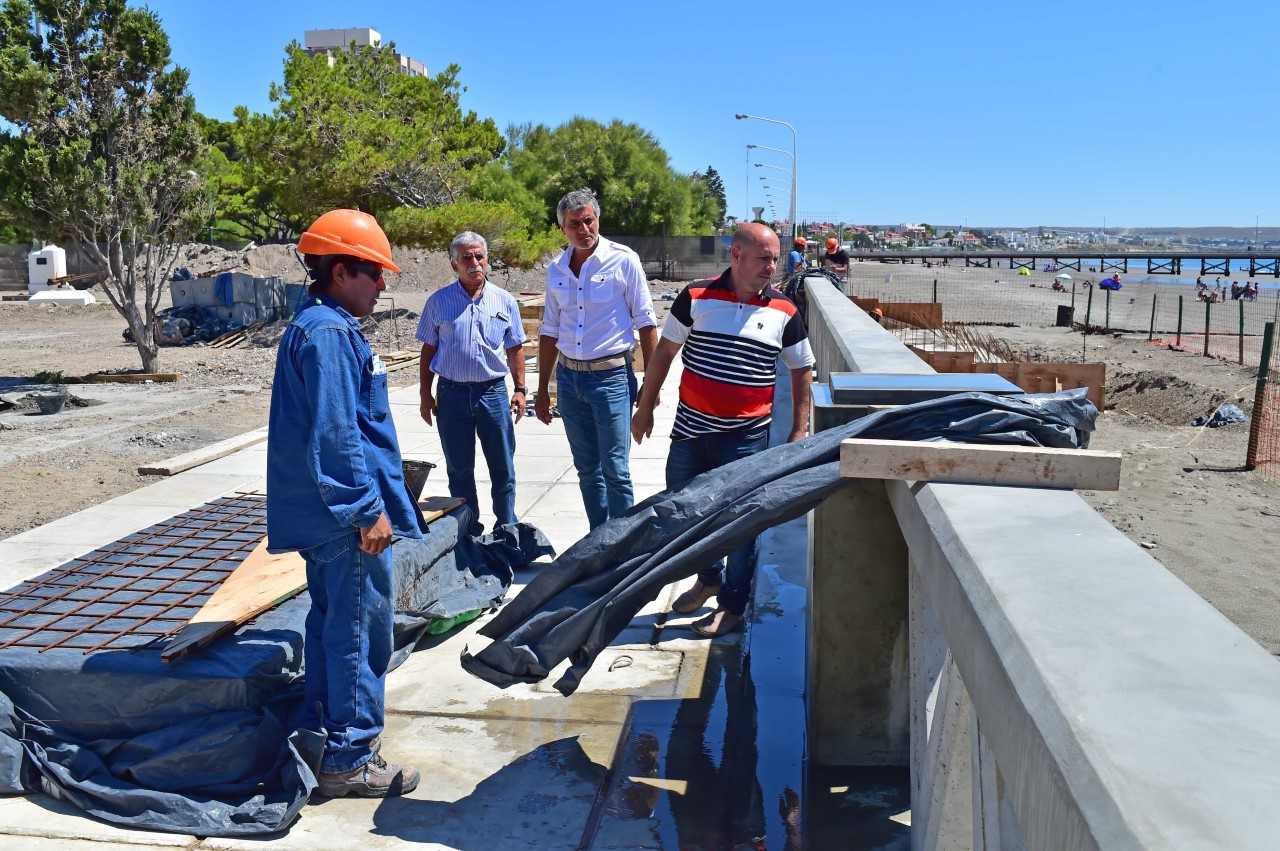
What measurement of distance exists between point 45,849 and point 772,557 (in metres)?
4.10

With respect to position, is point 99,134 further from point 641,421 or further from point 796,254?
point 641,421

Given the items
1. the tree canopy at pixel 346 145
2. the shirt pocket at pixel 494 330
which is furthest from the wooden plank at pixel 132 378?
the shirt pocket at pixel 494 330

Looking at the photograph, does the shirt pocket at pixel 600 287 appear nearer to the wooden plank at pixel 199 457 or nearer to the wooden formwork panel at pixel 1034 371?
the wooden plank at pixel 199 457

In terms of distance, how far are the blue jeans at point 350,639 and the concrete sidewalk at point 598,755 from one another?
0.23 metres

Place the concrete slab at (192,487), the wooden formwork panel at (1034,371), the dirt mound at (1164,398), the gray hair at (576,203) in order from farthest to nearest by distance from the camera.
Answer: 1. the dirt mound at (1164,398)
2. the wooden formwork panel at (1034,371)
3. the concrete slab at (192,487)
4. the gray hair at (576,203)

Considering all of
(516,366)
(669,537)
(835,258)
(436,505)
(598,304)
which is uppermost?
(835,258)

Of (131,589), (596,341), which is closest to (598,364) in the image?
(596,341)

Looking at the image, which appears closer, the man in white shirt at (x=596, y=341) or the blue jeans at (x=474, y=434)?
the man in white shirt at (x=596, y=341)

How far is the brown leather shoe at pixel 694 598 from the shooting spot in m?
5.34

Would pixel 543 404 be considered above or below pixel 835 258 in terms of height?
below

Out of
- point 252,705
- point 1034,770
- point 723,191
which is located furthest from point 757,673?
point 723,191

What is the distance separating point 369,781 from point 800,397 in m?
2.57

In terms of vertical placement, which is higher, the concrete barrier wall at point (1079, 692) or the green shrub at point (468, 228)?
the green shrub at point (468, 228)

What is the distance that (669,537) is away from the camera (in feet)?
11.2
